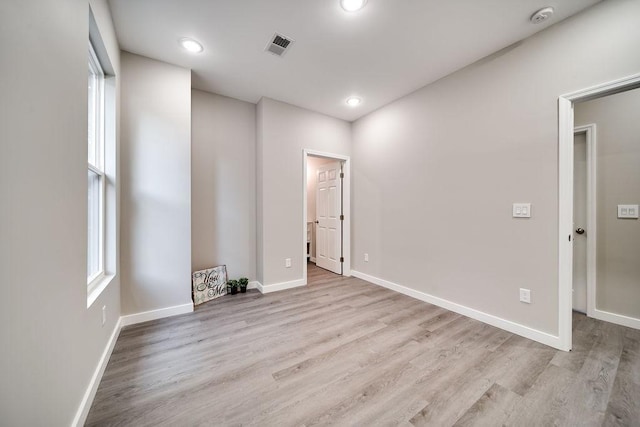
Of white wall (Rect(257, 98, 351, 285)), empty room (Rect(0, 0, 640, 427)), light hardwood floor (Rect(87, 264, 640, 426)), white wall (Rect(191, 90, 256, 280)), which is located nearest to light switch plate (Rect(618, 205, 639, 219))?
empty room (Rect(0, 0, 640, 427))

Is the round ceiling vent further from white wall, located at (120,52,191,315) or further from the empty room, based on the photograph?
white wall, located at (120,52,191,315)

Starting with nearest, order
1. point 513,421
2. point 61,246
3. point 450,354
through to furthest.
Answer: point 61,246, point 513,421, point 450,354

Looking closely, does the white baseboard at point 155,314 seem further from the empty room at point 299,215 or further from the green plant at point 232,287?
the green plant at point 232,287

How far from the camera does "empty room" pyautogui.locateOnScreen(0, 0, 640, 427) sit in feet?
3.49

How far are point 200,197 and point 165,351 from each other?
6.03 ft

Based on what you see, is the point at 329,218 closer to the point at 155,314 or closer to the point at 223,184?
the point at 223,184

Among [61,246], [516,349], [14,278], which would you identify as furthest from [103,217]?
[516,349]

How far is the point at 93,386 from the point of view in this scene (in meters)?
1.43

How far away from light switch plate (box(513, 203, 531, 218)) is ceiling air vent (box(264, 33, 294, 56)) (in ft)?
8.73

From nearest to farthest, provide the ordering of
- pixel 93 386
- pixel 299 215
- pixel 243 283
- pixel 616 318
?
pixel 93 386
pixel 616 318
pixel 243 283
pixel 299 215

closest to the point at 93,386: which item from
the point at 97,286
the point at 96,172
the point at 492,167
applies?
the point at 97,286

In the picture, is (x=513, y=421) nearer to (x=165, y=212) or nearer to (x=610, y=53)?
(x=610, y=53)

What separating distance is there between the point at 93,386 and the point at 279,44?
119 inches

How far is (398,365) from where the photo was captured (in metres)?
1.75
